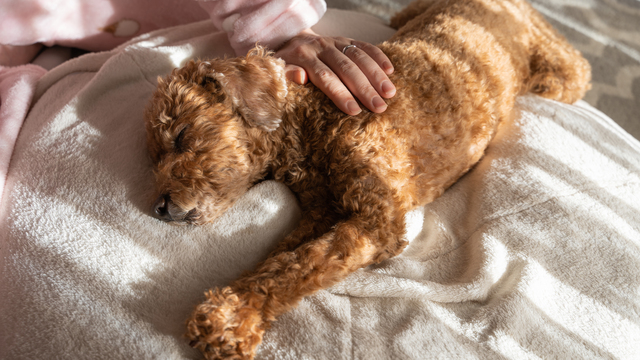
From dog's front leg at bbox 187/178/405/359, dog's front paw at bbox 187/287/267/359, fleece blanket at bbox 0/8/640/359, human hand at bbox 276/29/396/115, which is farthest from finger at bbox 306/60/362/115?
dog's front paw at bbox 187/287/267/359

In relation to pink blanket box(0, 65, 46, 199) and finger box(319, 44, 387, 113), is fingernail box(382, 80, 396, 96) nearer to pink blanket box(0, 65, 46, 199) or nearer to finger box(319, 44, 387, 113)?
finger box(319, 44, 387, 113)

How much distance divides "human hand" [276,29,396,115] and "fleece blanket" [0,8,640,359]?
0.47 metres

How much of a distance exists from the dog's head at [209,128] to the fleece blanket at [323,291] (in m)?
0.11

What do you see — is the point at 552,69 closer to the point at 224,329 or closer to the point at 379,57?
the point at 379,57

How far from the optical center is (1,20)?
6.79ft

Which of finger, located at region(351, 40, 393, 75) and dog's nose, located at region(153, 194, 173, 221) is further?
finger, located at region(351, 40, 393, 75)

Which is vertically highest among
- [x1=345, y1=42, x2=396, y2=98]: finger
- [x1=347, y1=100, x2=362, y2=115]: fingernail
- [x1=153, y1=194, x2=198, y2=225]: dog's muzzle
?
[x1=345, y1=42, x2=396, y2=98]: finger

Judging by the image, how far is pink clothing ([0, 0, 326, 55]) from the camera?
194 centimetres

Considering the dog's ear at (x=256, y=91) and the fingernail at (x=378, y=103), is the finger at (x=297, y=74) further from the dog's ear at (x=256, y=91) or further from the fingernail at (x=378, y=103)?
the fingernail at (x=378, y=103)

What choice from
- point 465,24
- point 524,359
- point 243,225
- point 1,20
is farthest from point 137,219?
point 465,24

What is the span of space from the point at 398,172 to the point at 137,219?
103 cm

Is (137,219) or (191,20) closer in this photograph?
(137,219)

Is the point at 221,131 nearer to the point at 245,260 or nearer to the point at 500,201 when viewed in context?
the point at 245,260

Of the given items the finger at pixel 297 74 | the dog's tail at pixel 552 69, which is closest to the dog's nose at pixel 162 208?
the finger at pixel 297 74
